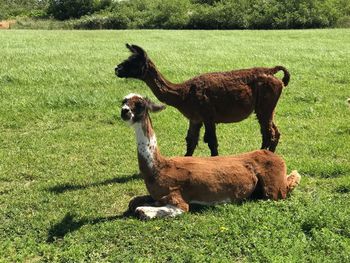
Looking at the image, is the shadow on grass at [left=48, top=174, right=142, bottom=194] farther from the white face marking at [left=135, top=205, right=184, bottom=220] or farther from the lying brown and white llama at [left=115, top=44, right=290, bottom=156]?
the white face marking at [left=135, top=205, right=184, bottom=220]

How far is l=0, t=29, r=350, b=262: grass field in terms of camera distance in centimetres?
538

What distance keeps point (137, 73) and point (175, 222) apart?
7.78 feet

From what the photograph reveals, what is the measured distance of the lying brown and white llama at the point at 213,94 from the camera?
7.31 metres

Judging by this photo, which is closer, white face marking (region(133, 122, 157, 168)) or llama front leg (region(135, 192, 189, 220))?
llama front leg (region(135, 192, 189, 220))

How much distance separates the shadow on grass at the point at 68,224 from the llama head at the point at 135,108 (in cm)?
117

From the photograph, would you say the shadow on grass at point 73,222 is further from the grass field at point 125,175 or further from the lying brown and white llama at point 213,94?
the lying brown and white llama at point 213,94

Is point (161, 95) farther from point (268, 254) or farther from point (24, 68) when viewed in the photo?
point (24, 68)

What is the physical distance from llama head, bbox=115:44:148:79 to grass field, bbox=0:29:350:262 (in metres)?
1.52

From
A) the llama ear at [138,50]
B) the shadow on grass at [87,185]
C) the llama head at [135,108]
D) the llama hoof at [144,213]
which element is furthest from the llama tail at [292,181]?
the llama ear at [138,50]

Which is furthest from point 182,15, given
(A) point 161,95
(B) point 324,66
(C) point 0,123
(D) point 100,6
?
(A) point 161,95

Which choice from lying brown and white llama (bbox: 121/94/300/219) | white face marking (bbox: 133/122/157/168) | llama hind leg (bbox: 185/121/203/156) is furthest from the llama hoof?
llama hind leg (bbox: 185/121/203/156)

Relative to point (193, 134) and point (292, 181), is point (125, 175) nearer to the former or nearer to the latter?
point (193, 134)

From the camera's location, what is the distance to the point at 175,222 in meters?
5.83

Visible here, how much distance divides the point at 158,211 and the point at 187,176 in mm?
527
